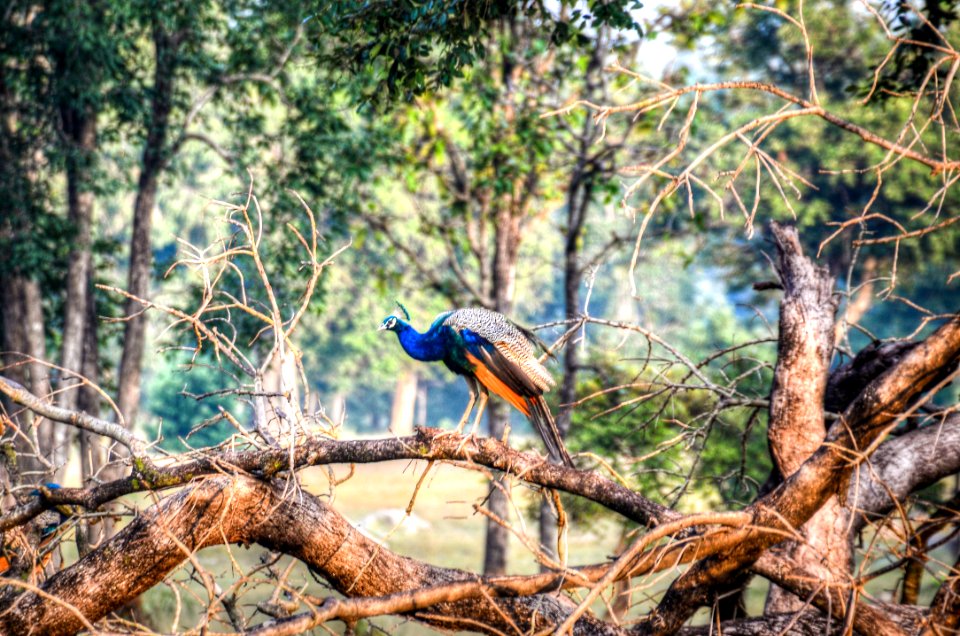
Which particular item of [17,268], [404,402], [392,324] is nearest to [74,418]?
[392,324]

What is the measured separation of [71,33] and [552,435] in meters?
8.07

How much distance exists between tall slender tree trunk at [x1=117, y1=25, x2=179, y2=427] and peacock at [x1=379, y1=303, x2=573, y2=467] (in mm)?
7631

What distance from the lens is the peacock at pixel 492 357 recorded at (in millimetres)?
4289

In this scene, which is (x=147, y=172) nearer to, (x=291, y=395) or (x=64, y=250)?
(x=64, y=250)

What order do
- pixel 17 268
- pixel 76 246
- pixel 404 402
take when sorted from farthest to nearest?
pixel 404 402
pixel 76 246
pixel 17 268

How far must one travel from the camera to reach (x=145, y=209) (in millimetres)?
12023

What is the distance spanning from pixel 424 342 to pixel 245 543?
4.35 feet

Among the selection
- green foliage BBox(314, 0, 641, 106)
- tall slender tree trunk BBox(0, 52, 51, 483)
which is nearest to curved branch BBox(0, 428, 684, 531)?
green foliage BBox(314, 0, 641, 106)

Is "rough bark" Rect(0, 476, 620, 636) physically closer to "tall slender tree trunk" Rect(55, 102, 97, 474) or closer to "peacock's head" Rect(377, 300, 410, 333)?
"peacock's head" Rect(377, 300, 410, 333)

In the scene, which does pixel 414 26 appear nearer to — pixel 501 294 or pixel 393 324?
pixel 393 324

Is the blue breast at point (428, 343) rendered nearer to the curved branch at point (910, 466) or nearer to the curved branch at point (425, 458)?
the curved branch at point (425, 458)

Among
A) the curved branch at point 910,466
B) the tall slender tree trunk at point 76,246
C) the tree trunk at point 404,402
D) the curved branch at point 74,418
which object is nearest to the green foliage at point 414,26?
the curved branch at point 74,418

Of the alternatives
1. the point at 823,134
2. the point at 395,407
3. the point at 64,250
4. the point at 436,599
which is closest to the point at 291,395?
the point at 436,599

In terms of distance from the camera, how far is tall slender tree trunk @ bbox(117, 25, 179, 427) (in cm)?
1119
